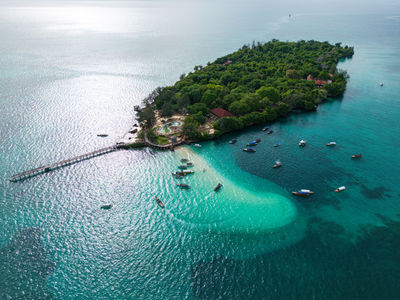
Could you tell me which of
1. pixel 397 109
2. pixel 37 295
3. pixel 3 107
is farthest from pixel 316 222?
pixel 3 107

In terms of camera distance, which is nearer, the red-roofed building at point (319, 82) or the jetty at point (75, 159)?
the jetty at point (75, 159)

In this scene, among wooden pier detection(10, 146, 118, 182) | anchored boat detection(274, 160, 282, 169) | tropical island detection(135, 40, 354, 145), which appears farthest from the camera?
tropical island detection(135, 40, 354, 145)

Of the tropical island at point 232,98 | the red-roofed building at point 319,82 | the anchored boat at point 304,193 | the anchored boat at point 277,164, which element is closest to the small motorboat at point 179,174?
the tropical island at point 232,98

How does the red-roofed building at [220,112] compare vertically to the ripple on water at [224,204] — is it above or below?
above

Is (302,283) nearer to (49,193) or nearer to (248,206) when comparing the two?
(248,206)

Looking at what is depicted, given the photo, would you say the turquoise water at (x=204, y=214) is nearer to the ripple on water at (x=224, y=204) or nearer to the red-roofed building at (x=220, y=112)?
the ripple on water at (x=224, y=204)

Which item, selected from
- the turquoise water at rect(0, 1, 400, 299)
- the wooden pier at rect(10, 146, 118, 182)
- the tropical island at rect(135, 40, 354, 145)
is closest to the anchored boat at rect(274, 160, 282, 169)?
the turquoise water at rect(0, 1, 400, 299)

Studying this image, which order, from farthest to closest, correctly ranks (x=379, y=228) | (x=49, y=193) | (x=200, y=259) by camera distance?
(x=49, y=193) < (x=379, y=228) < (x=200, y=259)

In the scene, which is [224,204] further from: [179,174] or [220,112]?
[220,112]

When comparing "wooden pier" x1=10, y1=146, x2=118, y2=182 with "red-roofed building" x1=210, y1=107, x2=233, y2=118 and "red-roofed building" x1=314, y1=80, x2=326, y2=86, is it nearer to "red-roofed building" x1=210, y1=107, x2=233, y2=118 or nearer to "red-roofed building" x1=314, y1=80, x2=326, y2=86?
"red-roofed building" x1=210, y1=107, x2=233, y2=118
